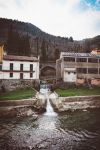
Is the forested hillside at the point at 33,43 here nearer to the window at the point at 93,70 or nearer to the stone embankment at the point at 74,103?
the window at the point at 93,70

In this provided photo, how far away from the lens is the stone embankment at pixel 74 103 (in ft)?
107

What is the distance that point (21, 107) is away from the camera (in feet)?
100

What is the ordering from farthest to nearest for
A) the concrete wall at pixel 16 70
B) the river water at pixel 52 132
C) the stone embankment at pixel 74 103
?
the concrete wall at pixel 16 70, the stone embankment at pixel 74 103, the river water at pixel 52 132

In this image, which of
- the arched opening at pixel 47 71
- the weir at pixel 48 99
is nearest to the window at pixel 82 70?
the weir at pixel 48 99

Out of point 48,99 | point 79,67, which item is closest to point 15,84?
point 48,99

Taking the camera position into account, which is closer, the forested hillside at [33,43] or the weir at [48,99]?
the weir at [48,99]

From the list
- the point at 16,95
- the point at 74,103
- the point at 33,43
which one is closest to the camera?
the point at 74,103

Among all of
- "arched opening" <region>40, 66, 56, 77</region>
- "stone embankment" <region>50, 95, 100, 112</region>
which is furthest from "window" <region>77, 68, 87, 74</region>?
"arched opening" <region>40, 66, 56, 77</region>

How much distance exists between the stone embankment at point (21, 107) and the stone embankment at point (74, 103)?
2.45 m

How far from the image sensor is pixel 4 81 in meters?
42.2

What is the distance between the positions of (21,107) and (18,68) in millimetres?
14971

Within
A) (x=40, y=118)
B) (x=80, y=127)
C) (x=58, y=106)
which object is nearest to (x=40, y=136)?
(x=80, y=127)

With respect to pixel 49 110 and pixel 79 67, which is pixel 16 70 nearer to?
pixel 79 67

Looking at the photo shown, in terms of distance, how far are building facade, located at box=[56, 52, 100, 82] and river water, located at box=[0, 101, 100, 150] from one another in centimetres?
1854
